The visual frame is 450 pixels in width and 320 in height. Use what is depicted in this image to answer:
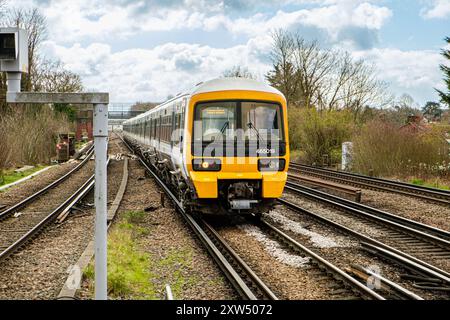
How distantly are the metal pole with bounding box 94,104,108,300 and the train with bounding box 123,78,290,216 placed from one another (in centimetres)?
538

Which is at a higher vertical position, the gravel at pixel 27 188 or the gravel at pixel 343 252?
the gravel at pixel 27 188

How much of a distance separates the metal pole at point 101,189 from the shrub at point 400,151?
1746 cm

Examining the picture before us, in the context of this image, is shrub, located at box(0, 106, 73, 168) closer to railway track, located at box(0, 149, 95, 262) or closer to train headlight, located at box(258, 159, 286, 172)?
railway track, located at box(0, 149, 95, 262)

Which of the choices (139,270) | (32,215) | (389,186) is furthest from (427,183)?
(139,270)

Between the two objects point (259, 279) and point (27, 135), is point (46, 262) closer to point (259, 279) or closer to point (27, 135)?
point (259, 279)

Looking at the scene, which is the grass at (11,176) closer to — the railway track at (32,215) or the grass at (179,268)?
the railway track at (32,215)

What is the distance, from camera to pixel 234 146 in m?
10.1

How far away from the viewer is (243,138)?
10.2m

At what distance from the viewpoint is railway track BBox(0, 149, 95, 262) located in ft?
30.6

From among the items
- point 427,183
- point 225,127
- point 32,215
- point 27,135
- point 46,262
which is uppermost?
point 27,135

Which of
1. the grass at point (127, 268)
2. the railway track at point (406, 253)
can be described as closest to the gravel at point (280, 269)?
the railway track at point (406, 253)

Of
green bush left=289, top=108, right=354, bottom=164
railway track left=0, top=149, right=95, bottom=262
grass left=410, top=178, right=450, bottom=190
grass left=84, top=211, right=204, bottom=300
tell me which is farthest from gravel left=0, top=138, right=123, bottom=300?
green bush left=289, top=108, right=354, bottom=164

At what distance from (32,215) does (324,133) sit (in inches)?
716

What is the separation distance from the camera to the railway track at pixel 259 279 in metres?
6.07
